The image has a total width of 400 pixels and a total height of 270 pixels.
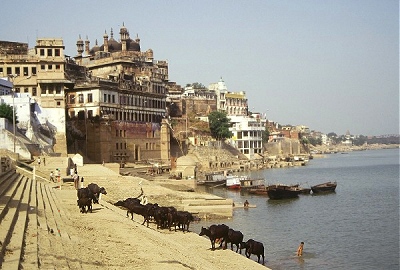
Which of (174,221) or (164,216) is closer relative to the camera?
(164,216)

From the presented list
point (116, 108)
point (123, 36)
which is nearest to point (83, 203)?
point (116, 108)

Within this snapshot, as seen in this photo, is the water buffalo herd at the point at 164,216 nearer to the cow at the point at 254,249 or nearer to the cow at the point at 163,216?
the cow at the point at 163,216

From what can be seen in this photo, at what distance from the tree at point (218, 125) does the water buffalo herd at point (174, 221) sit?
75.5m

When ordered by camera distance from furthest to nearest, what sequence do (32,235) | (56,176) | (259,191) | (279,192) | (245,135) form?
(245,135) < (259,191) < (279,192) < (56,176) < (32,235)

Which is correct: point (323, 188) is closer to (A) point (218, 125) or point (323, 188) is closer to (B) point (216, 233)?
(B) point (216, 233)

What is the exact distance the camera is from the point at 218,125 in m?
103

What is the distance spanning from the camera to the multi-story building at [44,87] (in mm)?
52281

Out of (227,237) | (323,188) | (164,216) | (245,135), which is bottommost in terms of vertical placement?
(323,188)

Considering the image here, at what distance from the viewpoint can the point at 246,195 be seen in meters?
56.9

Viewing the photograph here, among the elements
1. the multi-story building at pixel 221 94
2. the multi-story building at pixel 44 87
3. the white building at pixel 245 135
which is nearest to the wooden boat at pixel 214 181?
the multi-story building at pixel 44 87

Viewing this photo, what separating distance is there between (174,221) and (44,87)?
3783cm

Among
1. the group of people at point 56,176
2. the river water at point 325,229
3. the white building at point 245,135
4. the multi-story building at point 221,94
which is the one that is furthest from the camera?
the multi-story building at point 221,94

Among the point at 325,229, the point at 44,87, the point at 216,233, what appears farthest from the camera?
the point at 44,87

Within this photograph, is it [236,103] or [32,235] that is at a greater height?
[236,103]
